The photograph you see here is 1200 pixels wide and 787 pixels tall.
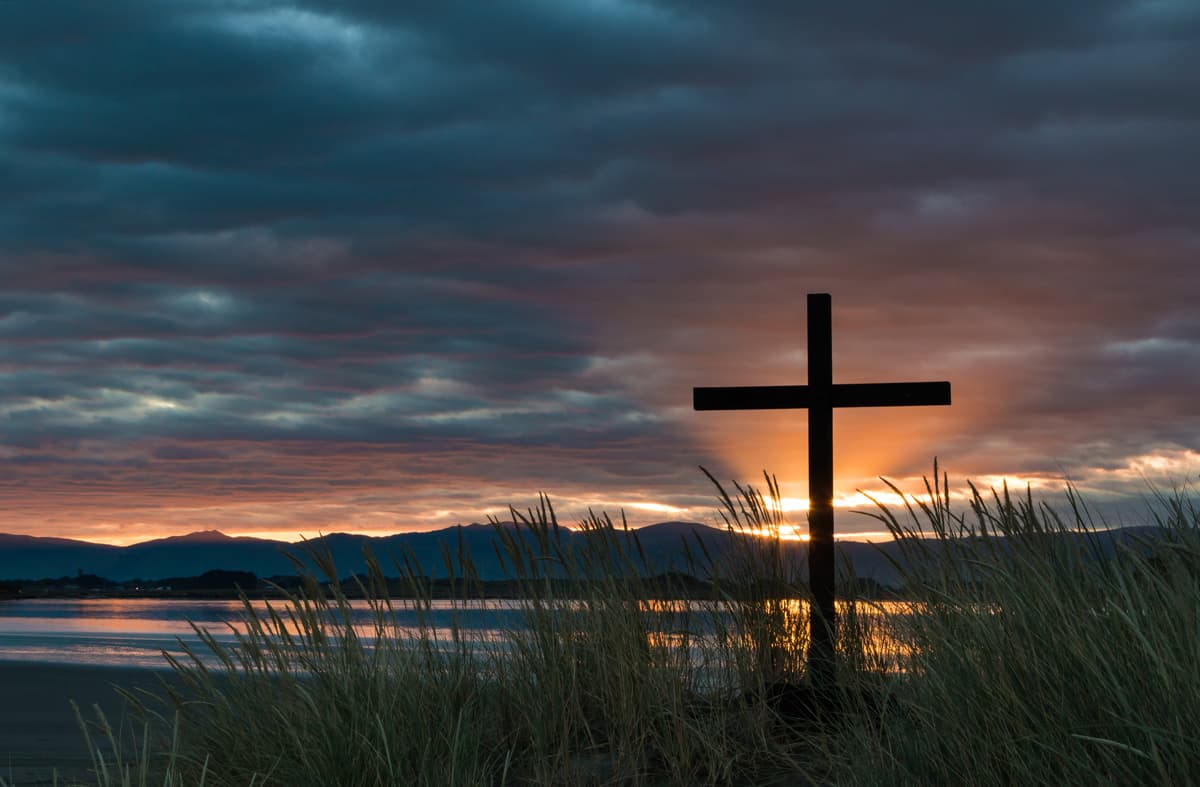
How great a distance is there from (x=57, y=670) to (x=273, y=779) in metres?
13.6

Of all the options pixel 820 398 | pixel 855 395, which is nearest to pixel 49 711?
pixel 820 398

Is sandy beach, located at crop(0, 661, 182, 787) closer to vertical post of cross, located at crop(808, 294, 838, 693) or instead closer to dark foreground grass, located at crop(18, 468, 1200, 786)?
dark foreground grass, located at crop(18, 468, 1200, 786)

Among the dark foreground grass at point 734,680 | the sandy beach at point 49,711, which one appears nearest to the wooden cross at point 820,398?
the dark foreground grass at point 734,680

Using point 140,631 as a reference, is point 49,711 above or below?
above

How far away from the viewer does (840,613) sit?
7090 millimetres

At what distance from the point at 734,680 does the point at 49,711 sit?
365 inches

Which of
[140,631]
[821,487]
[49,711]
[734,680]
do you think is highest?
[821,487]

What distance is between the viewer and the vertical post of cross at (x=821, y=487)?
686cm

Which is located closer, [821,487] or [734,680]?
[734,680]

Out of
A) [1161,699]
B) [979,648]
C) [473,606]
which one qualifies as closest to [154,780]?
[473,606]

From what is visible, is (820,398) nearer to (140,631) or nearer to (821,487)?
(821,487)

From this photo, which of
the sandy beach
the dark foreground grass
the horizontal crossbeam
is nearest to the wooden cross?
the horizontal crossbeam

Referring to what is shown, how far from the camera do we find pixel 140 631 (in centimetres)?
2877

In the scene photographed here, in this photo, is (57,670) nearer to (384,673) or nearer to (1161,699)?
(384,673)
